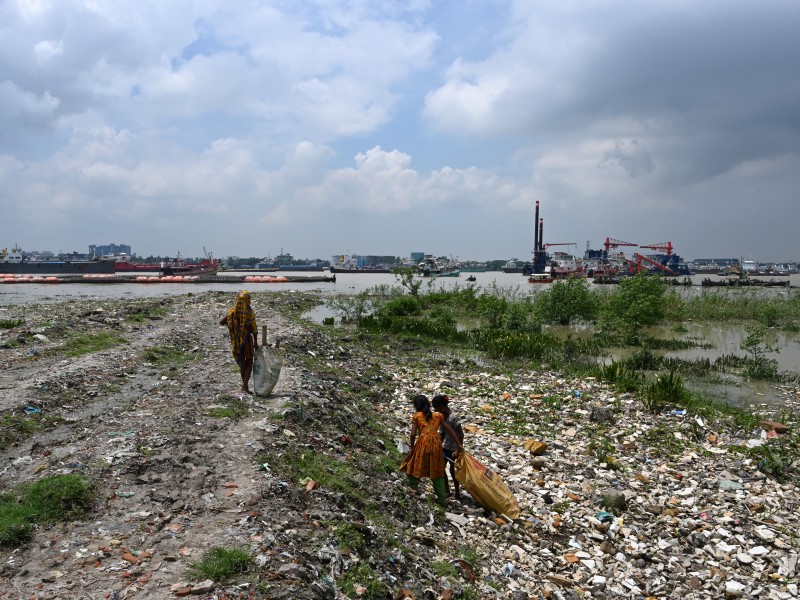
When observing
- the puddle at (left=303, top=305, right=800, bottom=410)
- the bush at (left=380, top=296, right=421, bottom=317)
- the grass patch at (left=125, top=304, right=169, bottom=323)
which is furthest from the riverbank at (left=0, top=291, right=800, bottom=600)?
the bush at (left=380, top=296, right=421, bottom=317)

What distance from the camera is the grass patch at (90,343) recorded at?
1192 centimetres

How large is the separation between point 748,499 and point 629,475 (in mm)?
1366

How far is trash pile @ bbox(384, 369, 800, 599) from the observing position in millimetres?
5156

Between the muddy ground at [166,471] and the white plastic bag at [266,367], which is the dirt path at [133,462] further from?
the white plastic bag at [266,367]

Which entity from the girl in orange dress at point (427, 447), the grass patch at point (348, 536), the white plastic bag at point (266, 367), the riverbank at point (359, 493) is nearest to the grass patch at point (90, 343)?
the riverbank at point (359, 493)

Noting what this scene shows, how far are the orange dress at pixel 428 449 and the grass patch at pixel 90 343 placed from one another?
8974mm

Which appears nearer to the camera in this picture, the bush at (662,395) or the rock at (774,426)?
the rock at (774,426)

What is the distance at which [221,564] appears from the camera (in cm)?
375

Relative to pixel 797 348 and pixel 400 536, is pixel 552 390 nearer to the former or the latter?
pixel 400 536

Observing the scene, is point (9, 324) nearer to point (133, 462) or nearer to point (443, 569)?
point (133, 462)

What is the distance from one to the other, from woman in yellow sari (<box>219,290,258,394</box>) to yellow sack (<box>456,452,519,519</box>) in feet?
12.2

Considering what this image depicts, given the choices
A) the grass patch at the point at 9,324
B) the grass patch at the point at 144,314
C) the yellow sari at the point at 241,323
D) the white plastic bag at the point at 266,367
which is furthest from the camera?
the grass patch at the point at 144,314

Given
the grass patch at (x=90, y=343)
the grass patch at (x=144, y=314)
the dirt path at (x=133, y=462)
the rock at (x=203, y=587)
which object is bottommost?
the rock at (x=203, y=587)

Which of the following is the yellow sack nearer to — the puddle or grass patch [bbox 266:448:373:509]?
grass patch [bbox 266:448:373:509]
